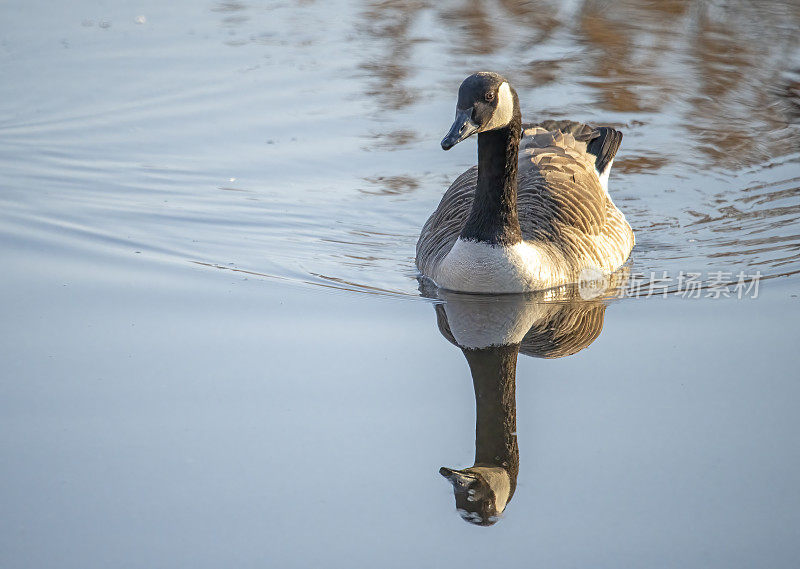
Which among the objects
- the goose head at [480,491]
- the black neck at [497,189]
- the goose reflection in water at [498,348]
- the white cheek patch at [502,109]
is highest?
the white cheek patch at [502,109]

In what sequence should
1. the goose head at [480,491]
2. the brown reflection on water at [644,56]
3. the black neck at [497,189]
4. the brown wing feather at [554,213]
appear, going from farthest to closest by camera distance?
the brown reflection on water at [644,56], the brown wing feather at [554,213], the black neck at [497,189], the goose head at [480,491]

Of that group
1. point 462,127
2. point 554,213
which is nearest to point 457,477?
point 462,127

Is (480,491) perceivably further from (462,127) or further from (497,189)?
(497,189)

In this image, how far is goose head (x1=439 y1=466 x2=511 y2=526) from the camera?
507 cm

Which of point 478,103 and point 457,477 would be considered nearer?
point 457,477

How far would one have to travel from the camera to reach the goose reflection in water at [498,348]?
5.30 metres

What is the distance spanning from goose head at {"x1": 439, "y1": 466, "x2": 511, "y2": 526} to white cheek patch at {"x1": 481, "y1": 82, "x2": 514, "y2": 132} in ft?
8.57

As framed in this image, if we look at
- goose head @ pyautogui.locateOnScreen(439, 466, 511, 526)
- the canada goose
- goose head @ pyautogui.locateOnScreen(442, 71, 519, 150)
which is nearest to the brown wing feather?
the canada goose

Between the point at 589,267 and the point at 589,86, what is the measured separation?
4972mm

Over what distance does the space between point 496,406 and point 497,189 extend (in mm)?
1879

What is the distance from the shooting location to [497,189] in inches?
294

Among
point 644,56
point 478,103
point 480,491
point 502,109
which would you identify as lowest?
point 644,56

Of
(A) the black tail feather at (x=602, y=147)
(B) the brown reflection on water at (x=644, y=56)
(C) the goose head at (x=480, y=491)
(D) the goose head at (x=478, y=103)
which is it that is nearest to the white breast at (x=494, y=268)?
(D) the goose head at (x=478, y=103)

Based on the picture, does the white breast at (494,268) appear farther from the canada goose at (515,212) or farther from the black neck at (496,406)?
the black neck at (496,406)
